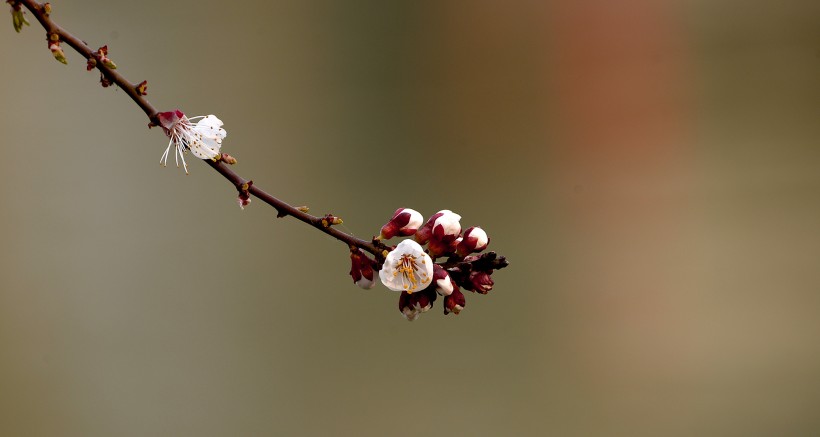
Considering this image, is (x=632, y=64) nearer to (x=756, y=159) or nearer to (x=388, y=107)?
Result: (x=756, y=159)

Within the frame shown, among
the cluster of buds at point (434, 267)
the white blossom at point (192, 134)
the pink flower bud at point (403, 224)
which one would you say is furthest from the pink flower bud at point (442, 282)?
the white blossom at point (192, 134)

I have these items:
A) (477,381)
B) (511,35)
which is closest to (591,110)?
(511,35)

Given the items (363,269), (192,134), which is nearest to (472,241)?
(363,269)

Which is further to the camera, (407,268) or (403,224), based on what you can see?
(403,224)

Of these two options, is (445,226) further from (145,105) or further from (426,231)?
(145,105)

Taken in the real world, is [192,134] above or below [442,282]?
A: above

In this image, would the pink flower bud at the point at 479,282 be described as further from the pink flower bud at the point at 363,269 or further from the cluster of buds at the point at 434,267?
the pink flower bud at the point at 363,269
